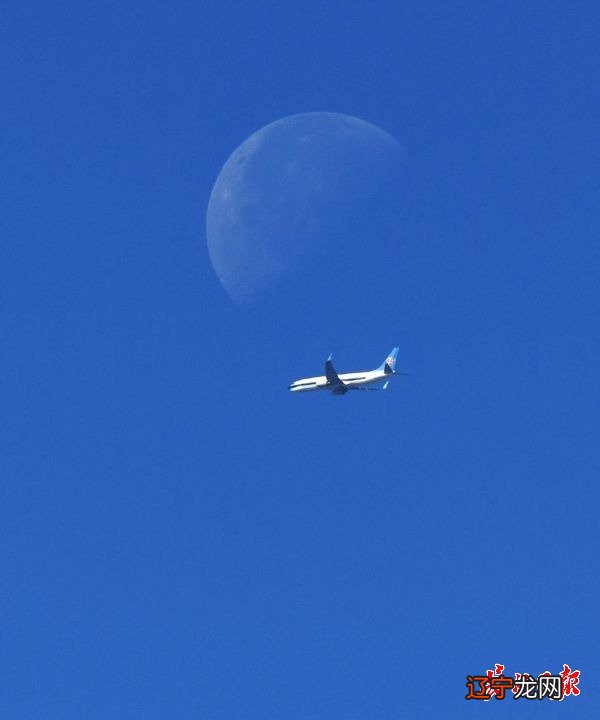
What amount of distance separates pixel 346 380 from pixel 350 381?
1691 mm

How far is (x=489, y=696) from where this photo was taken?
12512cm

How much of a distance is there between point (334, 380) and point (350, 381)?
4752mm

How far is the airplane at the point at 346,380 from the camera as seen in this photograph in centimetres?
18712

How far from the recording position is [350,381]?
191 metres

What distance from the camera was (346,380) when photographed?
632 feet

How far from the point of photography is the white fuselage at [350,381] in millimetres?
189800

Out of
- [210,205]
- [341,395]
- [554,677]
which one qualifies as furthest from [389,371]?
[554,677]

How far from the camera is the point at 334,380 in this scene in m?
187

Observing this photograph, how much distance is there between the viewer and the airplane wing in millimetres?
183750

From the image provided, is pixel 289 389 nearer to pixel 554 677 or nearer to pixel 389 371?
pixel 389 371

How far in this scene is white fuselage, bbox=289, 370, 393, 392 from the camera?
623ft

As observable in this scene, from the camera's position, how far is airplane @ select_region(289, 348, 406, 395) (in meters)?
187

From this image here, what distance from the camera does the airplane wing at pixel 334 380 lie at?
603ft

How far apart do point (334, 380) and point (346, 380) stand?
6106mm
